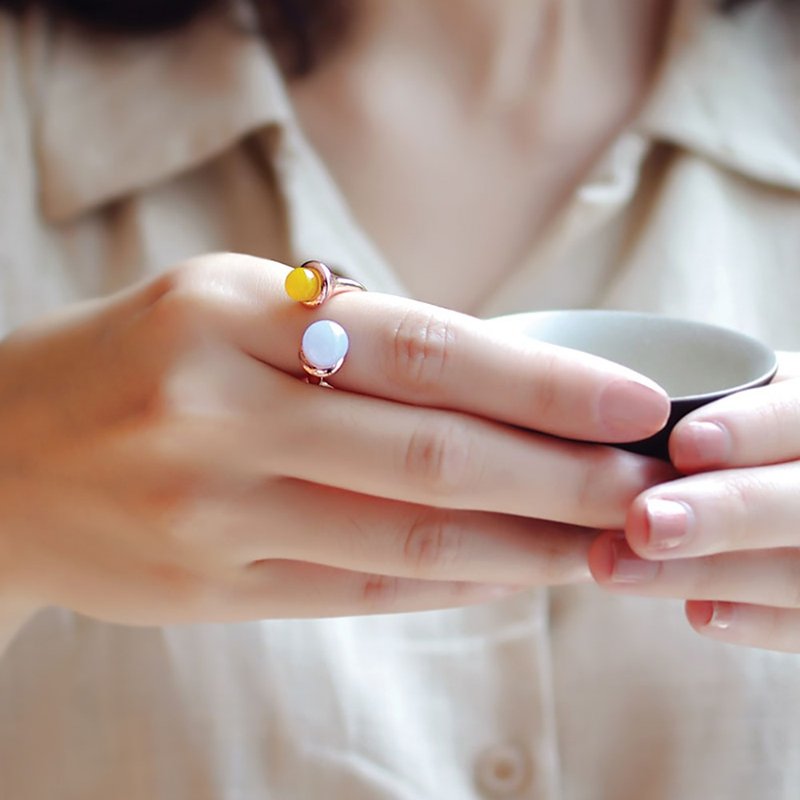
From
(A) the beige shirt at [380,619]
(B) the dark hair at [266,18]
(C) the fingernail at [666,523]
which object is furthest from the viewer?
(B) the dark hair at [266,18]

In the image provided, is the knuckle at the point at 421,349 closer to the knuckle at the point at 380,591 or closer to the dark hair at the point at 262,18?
the knuckle at the point at 380,591

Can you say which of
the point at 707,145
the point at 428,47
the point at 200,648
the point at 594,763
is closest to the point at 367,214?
the point at 428,47

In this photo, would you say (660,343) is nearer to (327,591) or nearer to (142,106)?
(327,591)

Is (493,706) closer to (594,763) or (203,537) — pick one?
(594,763)

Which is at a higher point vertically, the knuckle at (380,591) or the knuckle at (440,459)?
the knuckle at (440,459)

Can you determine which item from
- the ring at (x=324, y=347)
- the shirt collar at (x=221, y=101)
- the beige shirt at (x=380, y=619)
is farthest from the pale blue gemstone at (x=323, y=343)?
the shirt collar at (x=221, y=101)

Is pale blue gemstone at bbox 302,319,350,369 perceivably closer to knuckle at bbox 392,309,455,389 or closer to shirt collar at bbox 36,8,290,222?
knuckle at bbox 392,309,455,389

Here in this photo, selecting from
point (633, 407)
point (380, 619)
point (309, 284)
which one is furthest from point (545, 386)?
point (380, 619)
